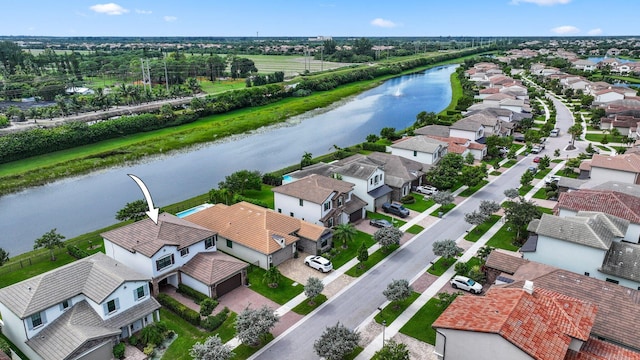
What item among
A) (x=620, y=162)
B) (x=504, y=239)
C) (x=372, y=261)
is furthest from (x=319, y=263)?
(x=620, y=162)

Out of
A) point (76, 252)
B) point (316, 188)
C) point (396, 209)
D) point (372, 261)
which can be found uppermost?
point (316, 188)

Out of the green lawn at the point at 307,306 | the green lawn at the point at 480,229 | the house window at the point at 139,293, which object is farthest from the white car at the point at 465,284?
the house window at the point at 139,293

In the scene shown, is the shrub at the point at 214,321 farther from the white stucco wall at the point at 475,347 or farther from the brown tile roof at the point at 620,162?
the brown tile roof at the point at 620,162

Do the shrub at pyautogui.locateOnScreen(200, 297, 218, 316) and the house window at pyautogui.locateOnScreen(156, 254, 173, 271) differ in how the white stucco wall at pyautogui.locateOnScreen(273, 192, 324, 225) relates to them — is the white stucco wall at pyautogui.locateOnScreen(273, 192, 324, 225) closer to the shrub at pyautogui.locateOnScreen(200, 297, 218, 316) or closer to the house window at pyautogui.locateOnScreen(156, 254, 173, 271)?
the house window at pyautogui.locateOnScreen(156, 254, 173, 271)

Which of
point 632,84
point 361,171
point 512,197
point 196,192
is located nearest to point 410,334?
point 361,171

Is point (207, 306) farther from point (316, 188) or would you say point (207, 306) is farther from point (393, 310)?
point (316, 188)

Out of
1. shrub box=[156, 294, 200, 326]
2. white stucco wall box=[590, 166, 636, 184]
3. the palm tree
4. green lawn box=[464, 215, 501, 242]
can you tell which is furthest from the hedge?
white stucco wall box=[590, 166, 636, 184]
